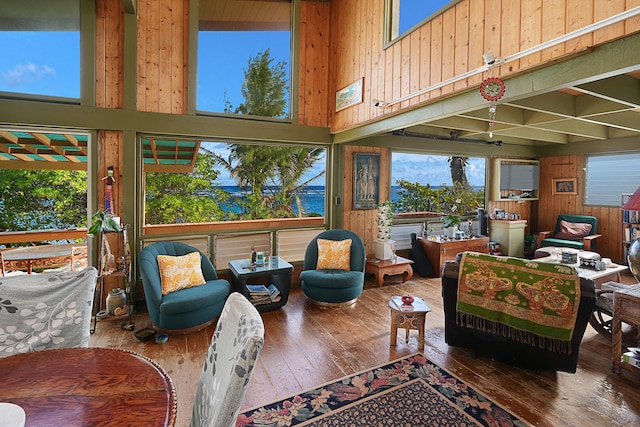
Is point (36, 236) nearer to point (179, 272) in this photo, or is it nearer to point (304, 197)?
point (179, 272)

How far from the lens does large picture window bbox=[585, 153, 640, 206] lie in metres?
6.12

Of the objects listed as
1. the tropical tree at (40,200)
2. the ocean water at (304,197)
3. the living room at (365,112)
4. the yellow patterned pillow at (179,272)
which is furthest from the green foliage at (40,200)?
the yellow patterned pillow at (179,272)

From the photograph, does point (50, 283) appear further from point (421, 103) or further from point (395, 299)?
point (421, 103)

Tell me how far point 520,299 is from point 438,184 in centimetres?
454

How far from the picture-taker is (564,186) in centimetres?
708

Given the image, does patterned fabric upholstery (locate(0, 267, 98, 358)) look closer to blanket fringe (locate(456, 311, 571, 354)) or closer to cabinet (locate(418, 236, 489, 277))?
blanket fringe (locate(456, 311, 571, 354))

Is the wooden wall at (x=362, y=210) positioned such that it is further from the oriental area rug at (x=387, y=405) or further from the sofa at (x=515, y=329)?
the oriental area rug at (x=387, y=405)

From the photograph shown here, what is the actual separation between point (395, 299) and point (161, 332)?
2.45 metres

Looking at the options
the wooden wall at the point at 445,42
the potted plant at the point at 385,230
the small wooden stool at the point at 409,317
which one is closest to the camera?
the wooden wall at the point at 445,42

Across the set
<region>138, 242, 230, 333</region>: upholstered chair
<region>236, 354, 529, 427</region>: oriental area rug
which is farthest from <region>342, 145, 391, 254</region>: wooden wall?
<region>236, 354, 529, 427</region>: oriental area rug

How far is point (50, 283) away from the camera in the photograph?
Result: 1922 mm

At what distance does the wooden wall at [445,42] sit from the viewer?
2.13m

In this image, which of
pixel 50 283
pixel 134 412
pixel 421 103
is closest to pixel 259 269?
pixel 50 283

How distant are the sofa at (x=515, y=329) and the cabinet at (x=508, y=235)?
4280mm
